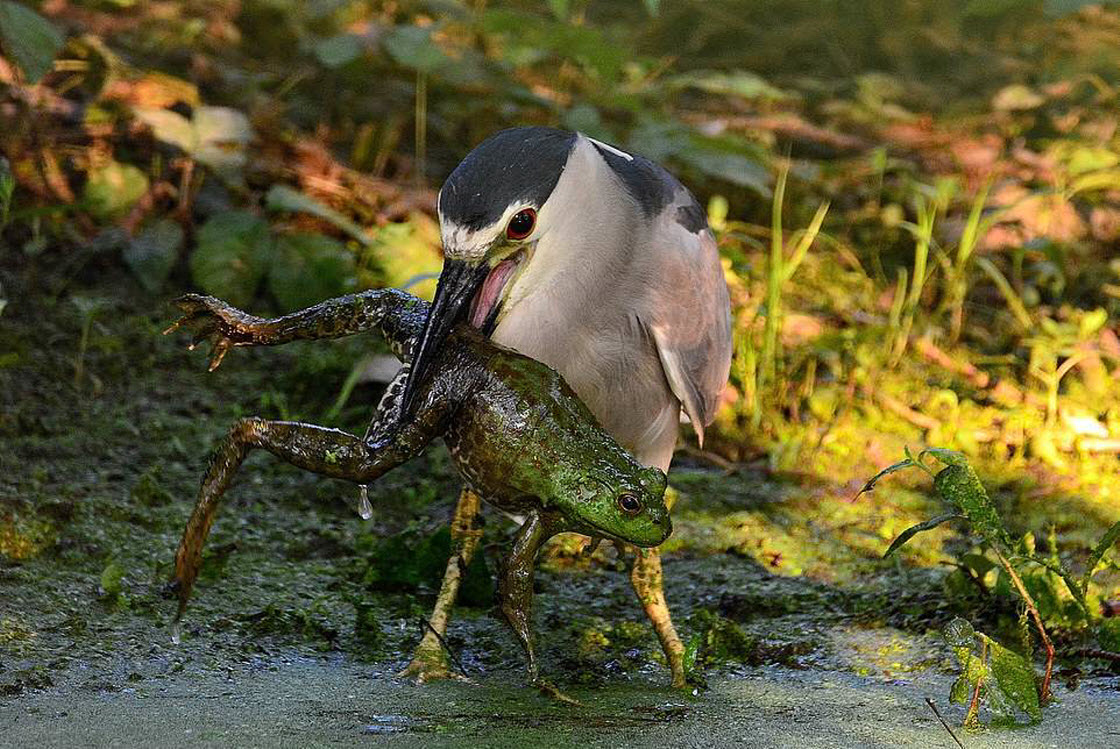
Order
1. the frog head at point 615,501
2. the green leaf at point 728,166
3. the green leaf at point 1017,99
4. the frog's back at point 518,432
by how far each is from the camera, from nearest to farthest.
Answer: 1. the frog head at point 615,501
2. the frog's back at point 518,432
3. the green leaf at point 728,166
4. the green leaf at point 1017,99

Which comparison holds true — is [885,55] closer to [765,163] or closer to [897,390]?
[765,163]

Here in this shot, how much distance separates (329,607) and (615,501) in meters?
1.15

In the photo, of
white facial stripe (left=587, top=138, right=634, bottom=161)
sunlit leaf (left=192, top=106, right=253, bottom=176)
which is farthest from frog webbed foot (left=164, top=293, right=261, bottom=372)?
sunlit leaf (left=192, top=106, right=253, bottom=176)

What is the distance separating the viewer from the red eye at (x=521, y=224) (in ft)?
9.84

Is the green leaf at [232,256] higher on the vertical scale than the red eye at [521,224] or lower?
lower

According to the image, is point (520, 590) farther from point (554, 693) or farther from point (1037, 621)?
point (1037, 621)

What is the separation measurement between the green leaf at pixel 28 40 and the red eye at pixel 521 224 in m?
2.25

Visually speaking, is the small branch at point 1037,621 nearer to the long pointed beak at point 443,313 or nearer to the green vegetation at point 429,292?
the green vegetation at point 429,292

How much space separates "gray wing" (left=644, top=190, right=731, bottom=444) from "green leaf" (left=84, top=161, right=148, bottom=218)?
7.72 feet

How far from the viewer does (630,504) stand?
2451 millimetres

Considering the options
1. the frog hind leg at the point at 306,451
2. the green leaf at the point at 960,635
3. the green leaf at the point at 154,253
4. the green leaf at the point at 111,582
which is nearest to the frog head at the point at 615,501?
the frog hind leg at the point at 306,451

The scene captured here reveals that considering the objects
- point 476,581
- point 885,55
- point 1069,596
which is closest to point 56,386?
point 476,581

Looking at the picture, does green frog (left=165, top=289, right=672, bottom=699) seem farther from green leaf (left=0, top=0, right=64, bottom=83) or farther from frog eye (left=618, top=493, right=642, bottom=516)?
green leaf (left=0, top=0, right=64, bottom=83)

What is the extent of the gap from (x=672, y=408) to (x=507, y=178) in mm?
976
